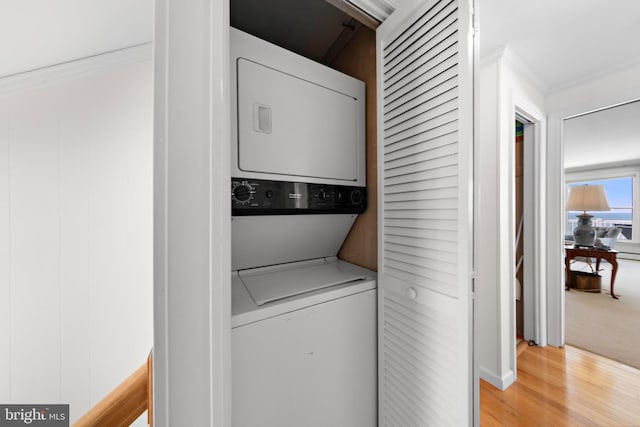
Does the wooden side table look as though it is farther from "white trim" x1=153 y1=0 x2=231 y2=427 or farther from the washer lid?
"white trim" x1=153 y1=0 x2=231 y2=427

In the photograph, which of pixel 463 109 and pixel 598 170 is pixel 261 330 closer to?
pixel 463 109

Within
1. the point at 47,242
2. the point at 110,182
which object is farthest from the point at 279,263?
the point at 47,242

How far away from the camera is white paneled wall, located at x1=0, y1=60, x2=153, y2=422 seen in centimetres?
139

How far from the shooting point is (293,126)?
97 cm

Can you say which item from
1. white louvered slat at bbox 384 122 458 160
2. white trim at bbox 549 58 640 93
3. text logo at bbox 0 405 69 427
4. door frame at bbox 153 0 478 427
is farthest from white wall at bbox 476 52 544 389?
text logo at bbox 0 405 69 427

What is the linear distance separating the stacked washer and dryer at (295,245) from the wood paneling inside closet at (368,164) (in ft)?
0.16

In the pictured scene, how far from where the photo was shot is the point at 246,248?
1.03m

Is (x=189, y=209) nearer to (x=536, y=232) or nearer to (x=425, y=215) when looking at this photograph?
(x=425, y=215)

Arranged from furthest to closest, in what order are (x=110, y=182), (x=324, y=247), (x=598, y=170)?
(x=598, y=170), (x=110, y=182), (x=324, y=247)

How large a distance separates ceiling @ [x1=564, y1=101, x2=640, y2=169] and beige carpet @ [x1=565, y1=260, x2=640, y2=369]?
7.98ft

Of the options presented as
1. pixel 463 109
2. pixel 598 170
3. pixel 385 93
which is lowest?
pixel 463 109

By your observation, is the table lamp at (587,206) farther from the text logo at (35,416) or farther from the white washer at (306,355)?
the text logo at (35,416)

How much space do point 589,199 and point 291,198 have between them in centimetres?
605

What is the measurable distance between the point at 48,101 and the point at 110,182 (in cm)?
68
